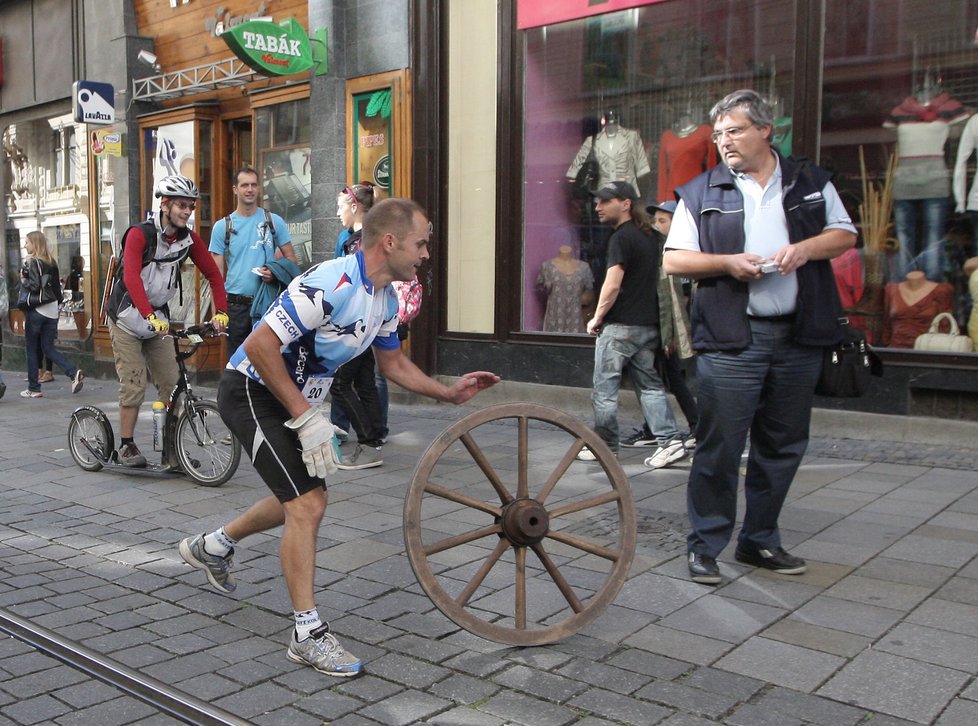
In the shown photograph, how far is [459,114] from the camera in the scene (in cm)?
1027

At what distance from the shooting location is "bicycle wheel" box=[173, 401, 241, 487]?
257 inches

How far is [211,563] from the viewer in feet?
14.0

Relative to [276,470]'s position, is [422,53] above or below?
above

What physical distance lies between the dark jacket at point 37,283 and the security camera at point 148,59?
3.17 metres

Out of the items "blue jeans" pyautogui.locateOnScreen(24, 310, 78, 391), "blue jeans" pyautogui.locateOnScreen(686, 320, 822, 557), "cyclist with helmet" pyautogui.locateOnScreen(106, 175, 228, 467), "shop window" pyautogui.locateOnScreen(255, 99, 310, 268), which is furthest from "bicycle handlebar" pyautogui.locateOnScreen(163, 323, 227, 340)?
"blue jeans" pyautogui.locateOnScreen(24, 310, 78, 391)

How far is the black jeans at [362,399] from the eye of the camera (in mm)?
7176

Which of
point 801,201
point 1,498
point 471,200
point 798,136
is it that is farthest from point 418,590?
point 471,200

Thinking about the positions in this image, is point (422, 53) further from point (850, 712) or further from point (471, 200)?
point (850, 712)

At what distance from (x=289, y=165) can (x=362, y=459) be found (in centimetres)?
578

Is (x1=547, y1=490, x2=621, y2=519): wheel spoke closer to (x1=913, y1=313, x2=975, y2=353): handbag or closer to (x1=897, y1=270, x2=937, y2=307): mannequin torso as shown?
(x1=913, y1=313, x2=975, y2=353): handbag

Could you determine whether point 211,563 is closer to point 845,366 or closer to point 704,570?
point 704,570

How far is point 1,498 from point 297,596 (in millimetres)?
3791

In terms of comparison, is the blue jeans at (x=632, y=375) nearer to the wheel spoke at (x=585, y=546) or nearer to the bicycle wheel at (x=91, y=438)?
the wheel spoke at (x=585, y=546)

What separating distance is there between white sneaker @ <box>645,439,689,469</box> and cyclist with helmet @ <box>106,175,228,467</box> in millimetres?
2986
